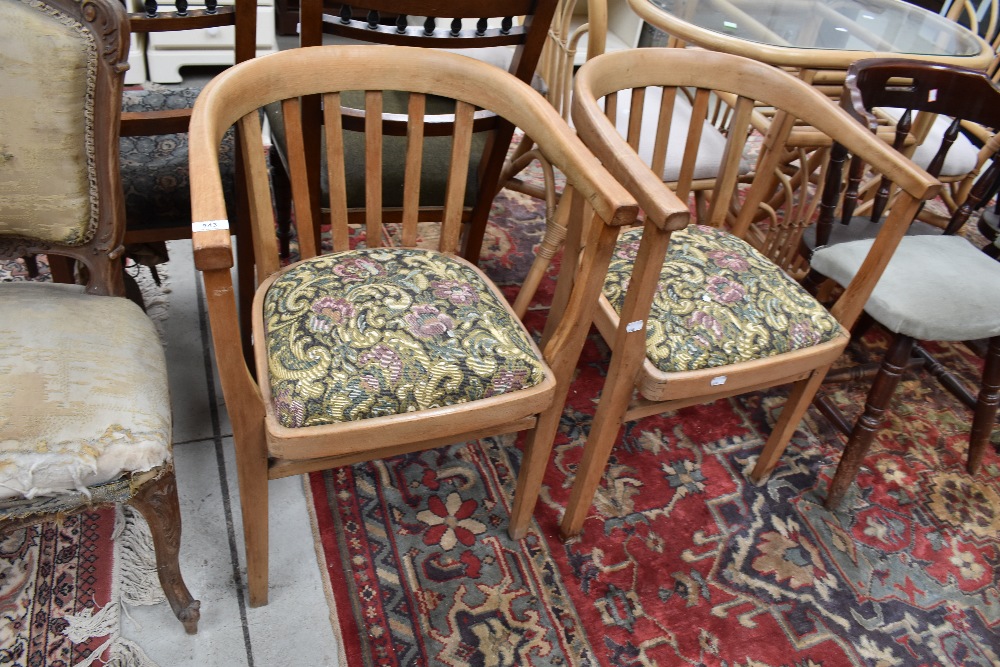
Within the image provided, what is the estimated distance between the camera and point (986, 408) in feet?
5.74

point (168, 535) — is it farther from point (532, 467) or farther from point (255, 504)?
point (532, 467)

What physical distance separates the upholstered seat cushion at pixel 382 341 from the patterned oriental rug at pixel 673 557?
1.60 feet

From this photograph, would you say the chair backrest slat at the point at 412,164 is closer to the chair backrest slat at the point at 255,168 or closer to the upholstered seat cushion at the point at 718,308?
the chair backrest slat at the point at 255,168

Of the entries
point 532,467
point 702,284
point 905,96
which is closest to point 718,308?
point 702,284

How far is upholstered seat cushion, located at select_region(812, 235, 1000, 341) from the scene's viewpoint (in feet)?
4.80

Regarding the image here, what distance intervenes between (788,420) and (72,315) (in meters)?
1.38

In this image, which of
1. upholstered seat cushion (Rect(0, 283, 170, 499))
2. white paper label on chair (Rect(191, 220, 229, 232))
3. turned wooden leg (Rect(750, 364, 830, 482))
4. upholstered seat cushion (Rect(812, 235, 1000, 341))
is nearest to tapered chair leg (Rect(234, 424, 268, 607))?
upholstered seat cushion (Rect(0, 283, 170, 499))

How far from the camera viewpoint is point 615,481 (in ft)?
5.49

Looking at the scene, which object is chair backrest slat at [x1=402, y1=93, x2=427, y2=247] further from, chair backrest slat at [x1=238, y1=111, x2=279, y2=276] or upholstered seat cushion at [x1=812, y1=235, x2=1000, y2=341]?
upholstered seat cushion at [x1=812, y1=235, x2=1000, y2=341]

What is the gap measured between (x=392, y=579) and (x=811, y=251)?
1159 mm

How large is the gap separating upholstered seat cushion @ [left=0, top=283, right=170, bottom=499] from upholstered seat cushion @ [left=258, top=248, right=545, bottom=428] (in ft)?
0.59

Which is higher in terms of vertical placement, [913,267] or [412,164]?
[412,164]

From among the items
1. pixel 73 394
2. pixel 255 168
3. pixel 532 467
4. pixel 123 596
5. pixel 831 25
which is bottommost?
pixel 123 596

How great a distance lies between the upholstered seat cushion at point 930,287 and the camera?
1.46m
